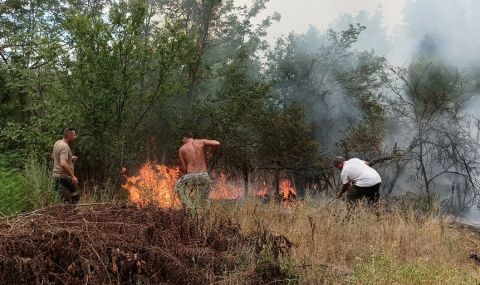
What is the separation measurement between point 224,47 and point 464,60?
356 inches

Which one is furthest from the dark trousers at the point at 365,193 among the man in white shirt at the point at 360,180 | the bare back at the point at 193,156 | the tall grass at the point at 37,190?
the tall grass at the point at 37,190

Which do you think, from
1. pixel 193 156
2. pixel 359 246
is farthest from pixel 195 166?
pixel 359 246

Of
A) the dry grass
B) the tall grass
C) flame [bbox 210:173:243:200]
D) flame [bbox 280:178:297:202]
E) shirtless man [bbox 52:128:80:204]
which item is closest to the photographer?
the dry grass

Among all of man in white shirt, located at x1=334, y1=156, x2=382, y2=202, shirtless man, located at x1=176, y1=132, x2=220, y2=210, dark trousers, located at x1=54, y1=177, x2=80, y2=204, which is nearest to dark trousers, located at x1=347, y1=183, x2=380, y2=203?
man in white shirt, located at x1=334, y1=156, x2=382, y2=202

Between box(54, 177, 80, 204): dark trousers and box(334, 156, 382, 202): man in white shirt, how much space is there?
4934 millimetres

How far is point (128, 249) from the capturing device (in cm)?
379

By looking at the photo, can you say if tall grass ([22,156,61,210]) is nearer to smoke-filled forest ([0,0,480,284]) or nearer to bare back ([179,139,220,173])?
smoke-filled forest ([0,0,480,284])

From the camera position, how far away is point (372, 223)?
263 inches

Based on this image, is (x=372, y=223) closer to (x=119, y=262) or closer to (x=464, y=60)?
(x=119, y=262)

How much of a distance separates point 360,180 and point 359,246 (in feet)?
11.1

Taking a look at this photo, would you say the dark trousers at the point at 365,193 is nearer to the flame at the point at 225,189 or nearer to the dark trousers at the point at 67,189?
the flame at the point at 225,189

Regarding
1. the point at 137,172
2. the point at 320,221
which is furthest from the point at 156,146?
the point at 320,221

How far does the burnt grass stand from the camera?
3494 mm

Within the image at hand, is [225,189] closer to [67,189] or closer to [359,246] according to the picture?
[67,189]
